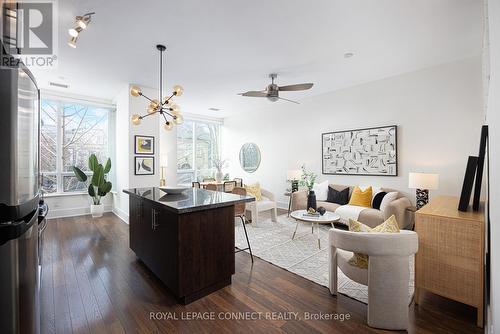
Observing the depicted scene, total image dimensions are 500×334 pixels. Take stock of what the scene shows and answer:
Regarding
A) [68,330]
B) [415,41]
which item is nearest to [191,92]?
[415,41]

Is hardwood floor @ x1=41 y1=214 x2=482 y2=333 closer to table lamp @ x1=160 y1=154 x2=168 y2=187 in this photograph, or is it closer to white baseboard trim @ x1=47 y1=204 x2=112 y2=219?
white baseboard trim @ x1=47 y1=204 x2=112 y2=219

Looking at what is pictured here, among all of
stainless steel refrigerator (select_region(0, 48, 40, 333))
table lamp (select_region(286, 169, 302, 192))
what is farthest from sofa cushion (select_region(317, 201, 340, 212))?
stainless steel refrigerator (select_region(0, 48, 40, 333))

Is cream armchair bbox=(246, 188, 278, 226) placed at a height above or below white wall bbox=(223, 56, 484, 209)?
below

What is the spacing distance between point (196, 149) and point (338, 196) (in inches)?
194

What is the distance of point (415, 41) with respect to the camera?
3.05 meters

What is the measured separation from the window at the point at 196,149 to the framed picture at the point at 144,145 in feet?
7.99

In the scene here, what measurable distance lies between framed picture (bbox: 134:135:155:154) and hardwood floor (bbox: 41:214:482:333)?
2369 mm

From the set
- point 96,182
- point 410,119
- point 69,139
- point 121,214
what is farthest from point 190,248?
point 69,139

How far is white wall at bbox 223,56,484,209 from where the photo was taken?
3.59 m

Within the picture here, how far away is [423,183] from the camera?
359 centimetres

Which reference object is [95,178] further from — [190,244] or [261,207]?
[190,244]

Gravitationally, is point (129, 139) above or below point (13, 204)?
above

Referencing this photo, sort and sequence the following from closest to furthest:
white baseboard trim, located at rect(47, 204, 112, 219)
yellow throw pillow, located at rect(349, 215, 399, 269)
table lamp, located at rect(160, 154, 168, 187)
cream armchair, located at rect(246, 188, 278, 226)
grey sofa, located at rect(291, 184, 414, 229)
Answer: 1. yellow throw pillow, located at rect(349, 215, 399, 269)
2. grey sofa, located at rect(291, 184, 414, 229)
3. cream armchair, located at rect(246, 188, 278, 226)
4. white baseboard trim, located at rect(47, 204, 112, 219)
5. table lamp, located at rect(160, 154, 168, 187)

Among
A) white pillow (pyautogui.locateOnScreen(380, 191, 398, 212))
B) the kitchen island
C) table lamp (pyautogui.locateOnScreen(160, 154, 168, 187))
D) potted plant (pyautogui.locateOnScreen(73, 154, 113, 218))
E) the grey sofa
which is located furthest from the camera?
table lamp (pyautogui.locateOnScreen(160, 154, 168, 187))
